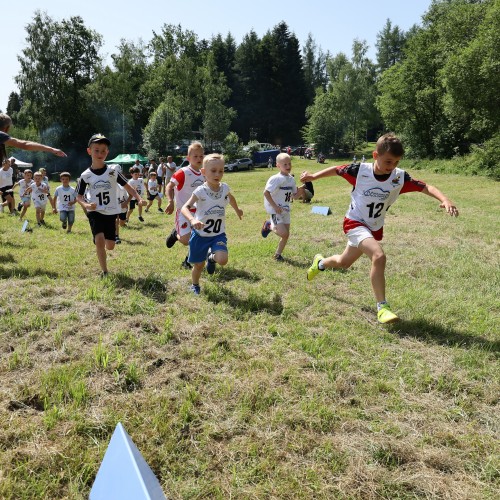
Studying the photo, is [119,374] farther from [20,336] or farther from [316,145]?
[316,145]

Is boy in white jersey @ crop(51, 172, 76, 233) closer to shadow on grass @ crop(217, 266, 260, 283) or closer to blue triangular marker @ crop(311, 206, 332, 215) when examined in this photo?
shadow on grass @ crop(217, 266, 260, 283)

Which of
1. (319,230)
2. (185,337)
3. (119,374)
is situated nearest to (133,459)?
(119,374)

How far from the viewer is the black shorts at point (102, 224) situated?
6.22 m

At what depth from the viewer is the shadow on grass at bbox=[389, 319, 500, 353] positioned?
4215mm

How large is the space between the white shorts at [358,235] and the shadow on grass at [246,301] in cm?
114

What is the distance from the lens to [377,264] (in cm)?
460

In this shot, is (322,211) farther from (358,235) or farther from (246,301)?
(246,301)

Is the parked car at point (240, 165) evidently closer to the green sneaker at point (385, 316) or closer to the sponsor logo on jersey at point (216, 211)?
the sponsor logo on jersey at point (216, 211)

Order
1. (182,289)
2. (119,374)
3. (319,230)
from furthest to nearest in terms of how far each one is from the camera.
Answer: (319,230) < (182,289) < (119,374)

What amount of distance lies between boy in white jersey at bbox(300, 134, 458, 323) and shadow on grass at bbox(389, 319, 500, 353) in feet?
0.95

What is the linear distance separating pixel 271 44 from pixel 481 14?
45.3 metres

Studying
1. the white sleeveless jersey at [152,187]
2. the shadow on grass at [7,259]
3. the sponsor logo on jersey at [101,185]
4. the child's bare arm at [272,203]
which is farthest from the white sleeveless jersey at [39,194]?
the child's bare arm at [272,203]

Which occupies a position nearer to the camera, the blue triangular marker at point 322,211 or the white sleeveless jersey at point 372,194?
the white sleeveless jersey at point 372,194

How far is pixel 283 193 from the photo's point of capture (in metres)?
7.87
